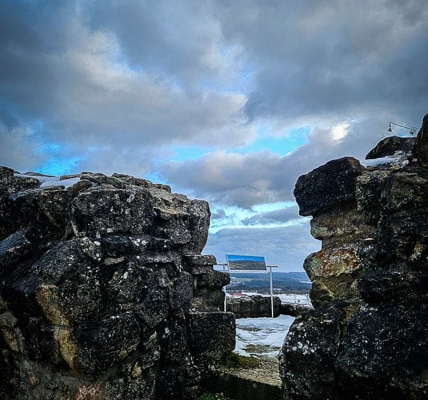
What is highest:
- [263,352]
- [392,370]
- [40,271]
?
[40,271]

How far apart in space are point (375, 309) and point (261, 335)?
5.29m

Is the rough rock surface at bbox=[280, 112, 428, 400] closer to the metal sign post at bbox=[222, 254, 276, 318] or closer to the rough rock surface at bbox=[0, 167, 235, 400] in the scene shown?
the rough rock surface at bbox=[0, 167, 235, 400]

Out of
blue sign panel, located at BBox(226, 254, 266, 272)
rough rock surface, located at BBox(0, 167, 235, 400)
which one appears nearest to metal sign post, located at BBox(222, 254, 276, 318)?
blue sign panel, located at BBox(226, 254, 266, 272)

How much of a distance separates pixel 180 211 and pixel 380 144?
2762mm

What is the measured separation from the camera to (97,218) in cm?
406

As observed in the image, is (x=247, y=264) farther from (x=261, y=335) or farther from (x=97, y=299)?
(x=97, y=299)

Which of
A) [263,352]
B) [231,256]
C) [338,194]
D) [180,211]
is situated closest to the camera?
[338,194]

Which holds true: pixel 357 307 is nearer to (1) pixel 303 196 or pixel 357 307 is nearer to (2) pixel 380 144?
(1) pixel 303 196

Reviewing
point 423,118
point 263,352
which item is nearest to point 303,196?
point 423,118

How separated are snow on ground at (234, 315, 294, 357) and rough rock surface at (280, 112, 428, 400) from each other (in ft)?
11.0

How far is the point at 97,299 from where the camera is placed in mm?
3785

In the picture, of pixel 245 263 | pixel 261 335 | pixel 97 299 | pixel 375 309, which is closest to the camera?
pixel 375 309

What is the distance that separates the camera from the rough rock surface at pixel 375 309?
1895 millimetres

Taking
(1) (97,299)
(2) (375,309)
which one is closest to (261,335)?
(1) (97,299)
